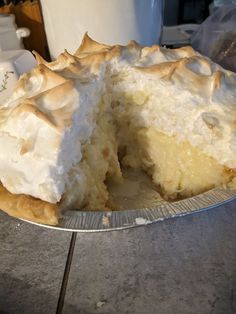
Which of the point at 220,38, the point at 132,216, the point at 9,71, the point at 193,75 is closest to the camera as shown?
the point at 132,216

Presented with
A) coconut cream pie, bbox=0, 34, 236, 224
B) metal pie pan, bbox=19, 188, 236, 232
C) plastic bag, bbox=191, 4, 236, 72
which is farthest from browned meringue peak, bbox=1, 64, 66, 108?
plastic bag, bbox=191, 4, 236, 72

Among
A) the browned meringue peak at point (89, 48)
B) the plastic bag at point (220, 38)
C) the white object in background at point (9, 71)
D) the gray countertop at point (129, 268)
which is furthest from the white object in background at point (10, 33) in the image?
the gray countertop at point (129, 268)

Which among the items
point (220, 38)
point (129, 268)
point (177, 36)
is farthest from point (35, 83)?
point (177, 36)

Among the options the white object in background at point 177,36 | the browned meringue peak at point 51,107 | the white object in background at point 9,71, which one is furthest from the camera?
the white object in background at point 177,36

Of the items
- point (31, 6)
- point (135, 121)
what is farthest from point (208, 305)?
point (31, 6)

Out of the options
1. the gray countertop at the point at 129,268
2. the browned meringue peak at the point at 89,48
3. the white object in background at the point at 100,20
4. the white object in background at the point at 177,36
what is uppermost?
the browned meringue peak at the point at 89,48

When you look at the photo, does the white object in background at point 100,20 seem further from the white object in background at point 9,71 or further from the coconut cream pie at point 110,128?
the coconut cream pie at point 110,128

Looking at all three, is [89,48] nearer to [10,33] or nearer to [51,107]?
[51,107]
